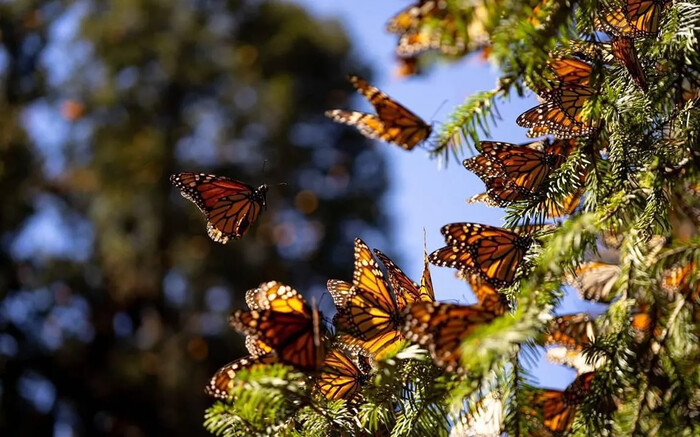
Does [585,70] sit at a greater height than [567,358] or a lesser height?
greater

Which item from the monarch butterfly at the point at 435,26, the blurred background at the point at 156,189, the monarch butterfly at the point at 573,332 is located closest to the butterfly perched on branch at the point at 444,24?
the monarch butterfly at the point at 435,26

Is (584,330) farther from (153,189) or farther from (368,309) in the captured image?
(153,189)

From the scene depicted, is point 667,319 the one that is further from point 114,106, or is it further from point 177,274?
point 114,106

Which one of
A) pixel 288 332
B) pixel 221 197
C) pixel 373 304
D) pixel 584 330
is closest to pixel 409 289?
pixel 373 304

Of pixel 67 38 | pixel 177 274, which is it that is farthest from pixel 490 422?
pixel 67 38

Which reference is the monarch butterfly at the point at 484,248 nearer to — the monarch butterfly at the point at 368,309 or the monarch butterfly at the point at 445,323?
the monarch butterfly at the point at 368,309

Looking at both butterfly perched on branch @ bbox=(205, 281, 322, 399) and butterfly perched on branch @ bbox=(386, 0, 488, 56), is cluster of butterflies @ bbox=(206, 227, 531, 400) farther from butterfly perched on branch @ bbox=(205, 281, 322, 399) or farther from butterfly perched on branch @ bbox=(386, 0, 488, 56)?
butterfly perched on branch @ bbox=(386, 0, 488, 56)
